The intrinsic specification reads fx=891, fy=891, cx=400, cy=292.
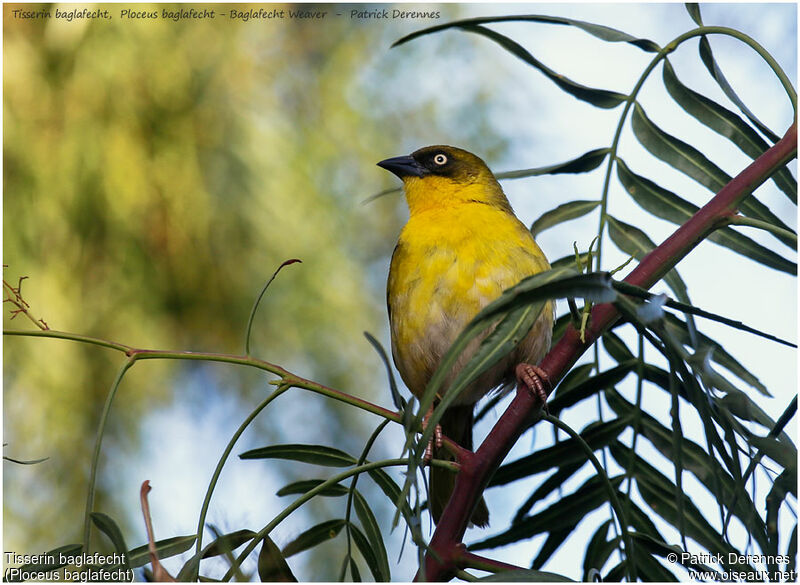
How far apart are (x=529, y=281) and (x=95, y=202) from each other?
3.14 metres

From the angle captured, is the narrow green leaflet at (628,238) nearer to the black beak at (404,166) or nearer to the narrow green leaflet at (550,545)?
the narrow green leaflet at (550,545)

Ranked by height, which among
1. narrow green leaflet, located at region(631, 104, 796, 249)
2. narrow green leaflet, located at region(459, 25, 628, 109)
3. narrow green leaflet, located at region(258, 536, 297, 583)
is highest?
narrow green leaflet, located at region(459, 25, 628, 109)

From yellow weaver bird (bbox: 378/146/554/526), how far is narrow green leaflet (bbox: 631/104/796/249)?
722 mm

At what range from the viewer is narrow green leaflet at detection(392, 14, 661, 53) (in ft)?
6.06

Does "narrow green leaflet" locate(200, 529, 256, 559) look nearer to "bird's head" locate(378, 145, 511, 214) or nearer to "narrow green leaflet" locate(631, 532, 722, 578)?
"narrow green leaflet" locate(631, 532, 722, 578)

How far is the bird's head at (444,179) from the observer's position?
3531 mm

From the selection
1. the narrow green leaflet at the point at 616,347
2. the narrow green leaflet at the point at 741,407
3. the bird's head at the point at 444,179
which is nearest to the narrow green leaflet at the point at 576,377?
the narrow green leaflet at the point at 616,347

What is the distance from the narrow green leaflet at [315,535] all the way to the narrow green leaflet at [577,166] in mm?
995

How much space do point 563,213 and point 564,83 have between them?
45 centimetres

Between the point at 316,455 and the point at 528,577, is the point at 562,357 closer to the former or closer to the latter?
the point at 528,577

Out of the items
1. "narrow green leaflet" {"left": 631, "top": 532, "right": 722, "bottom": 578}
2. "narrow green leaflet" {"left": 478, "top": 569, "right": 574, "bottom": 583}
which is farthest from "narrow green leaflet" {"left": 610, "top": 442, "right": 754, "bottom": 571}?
"narrow green leaflet" {"left": 478, "top": 569, "right": 574, "bottom": 583}

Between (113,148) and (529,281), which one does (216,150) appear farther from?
(529,281)

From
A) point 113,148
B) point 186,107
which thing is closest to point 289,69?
point 186,107

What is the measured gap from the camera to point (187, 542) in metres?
1.86
